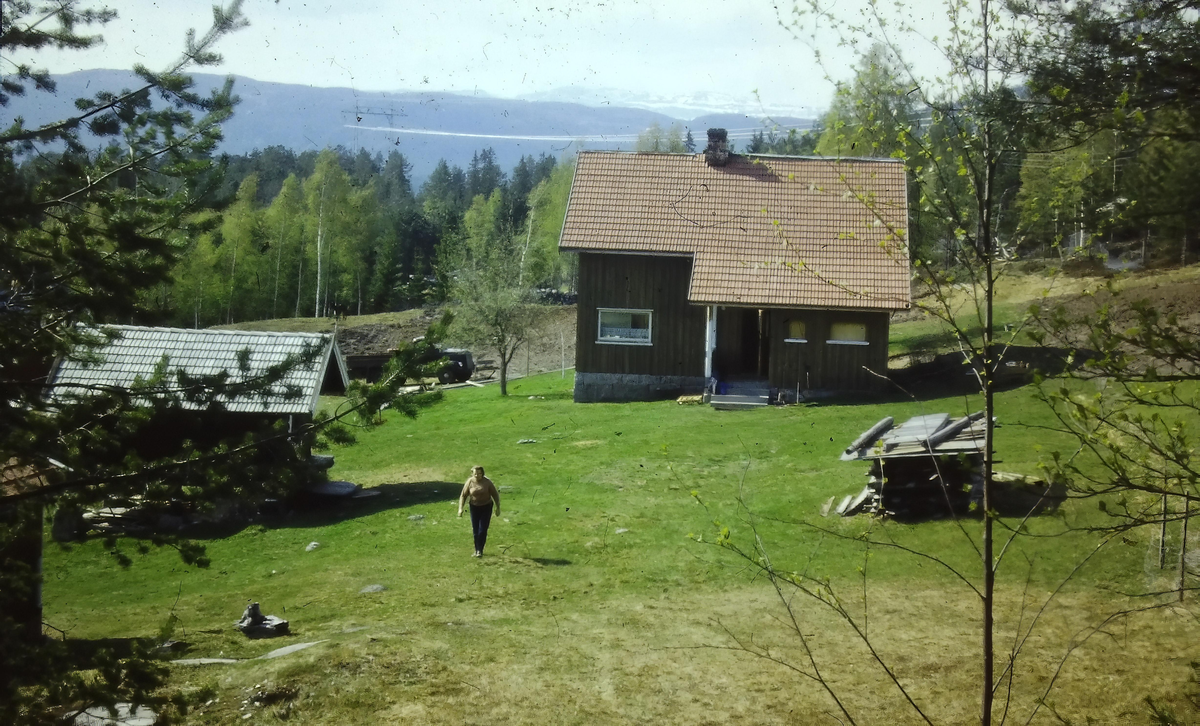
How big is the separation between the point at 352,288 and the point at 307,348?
60.9 metres

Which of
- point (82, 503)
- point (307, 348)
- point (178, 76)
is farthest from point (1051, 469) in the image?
point (178, 76)

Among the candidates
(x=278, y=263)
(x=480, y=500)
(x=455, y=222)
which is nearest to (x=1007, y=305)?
(x=480, y=500)

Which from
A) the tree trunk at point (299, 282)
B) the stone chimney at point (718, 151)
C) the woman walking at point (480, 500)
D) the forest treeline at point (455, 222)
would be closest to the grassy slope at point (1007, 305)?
the forest treeline at point (455, 222)

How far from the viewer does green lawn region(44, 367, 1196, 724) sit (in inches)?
384

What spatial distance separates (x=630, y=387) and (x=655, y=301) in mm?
2695

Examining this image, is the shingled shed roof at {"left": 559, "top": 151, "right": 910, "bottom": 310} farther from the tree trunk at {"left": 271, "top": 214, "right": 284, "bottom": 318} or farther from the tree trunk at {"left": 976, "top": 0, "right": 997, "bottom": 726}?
the tree trunk at {"left": 271, "top": 214, "right": 284, "bottom": 318}

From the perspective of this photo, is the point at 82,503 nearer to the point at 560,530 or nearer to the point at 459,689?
the point at 459,689

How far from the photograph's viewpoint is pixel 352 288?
6781cm

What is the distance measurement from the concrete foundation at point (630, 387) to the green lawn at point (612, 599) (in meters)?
6.62

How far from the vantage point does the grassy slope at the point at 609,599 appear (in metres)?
9.77

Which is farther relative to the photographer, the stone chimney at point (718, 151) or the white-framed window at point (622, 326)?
the stone chimney at point (718, 151)

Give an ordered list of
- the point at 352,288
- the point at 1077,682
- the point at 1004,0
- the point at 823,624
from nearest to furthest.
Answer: the point at 1004,0, the point at 1077,682, the point at 823,624, the point at 352,288

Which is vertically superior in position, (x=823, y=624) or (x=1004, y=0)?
(x=1004, y=0)

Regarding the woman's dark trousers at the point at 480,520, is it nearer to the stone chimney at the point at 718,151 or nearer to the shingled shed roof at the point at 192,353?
the shingled shed roof at the point at 192,353
